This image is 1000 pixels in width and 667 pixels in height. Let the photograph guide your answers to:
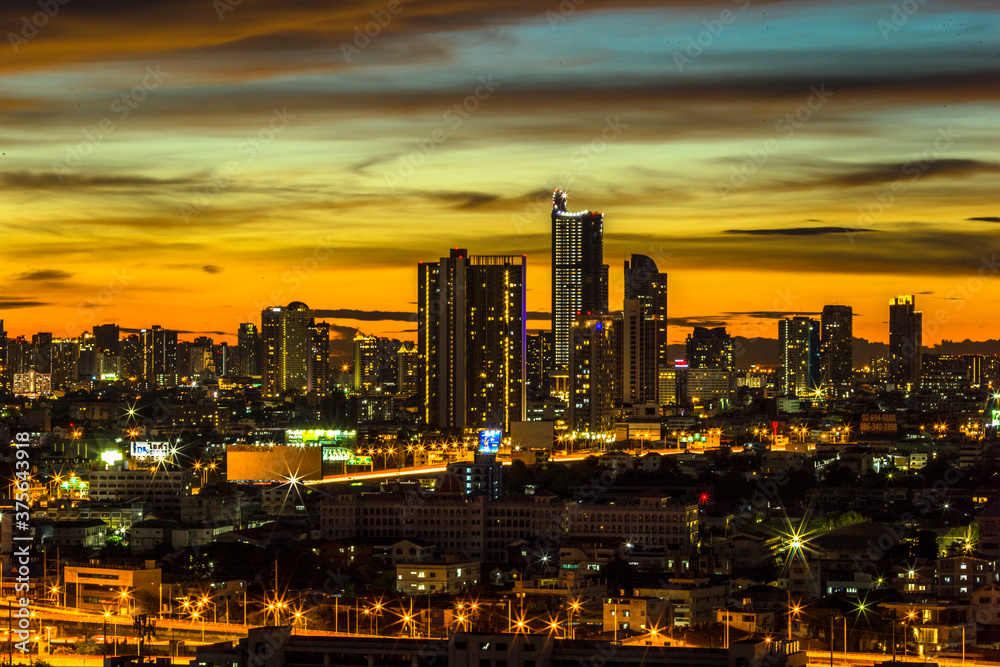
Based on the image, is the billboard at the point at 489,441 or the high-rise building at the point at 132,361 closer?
the billboard at the point at 489,441

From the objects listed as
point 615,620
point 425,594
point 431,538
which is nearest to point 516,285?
point 431,538

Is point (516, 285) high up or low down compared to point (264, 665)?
up

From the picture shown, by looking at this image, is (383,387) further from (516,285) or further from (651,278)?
(516,285)

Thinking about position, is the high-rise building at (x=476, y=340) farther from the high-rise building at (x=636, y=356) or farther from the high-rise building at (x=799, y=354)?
the high-rise building at (x=799, y=354)

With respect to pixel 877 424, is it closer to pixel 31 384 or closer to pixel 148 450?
pixel 148 450

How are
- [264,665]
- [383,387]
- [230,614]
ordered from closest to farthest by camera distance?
[264,665]
[230,614]
[383,387]

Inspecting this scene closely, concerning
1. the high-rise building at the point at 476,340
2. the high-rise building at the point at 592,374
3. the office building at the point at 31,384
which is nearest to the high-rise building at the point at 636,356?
the high-rise building at the point at 592,374
